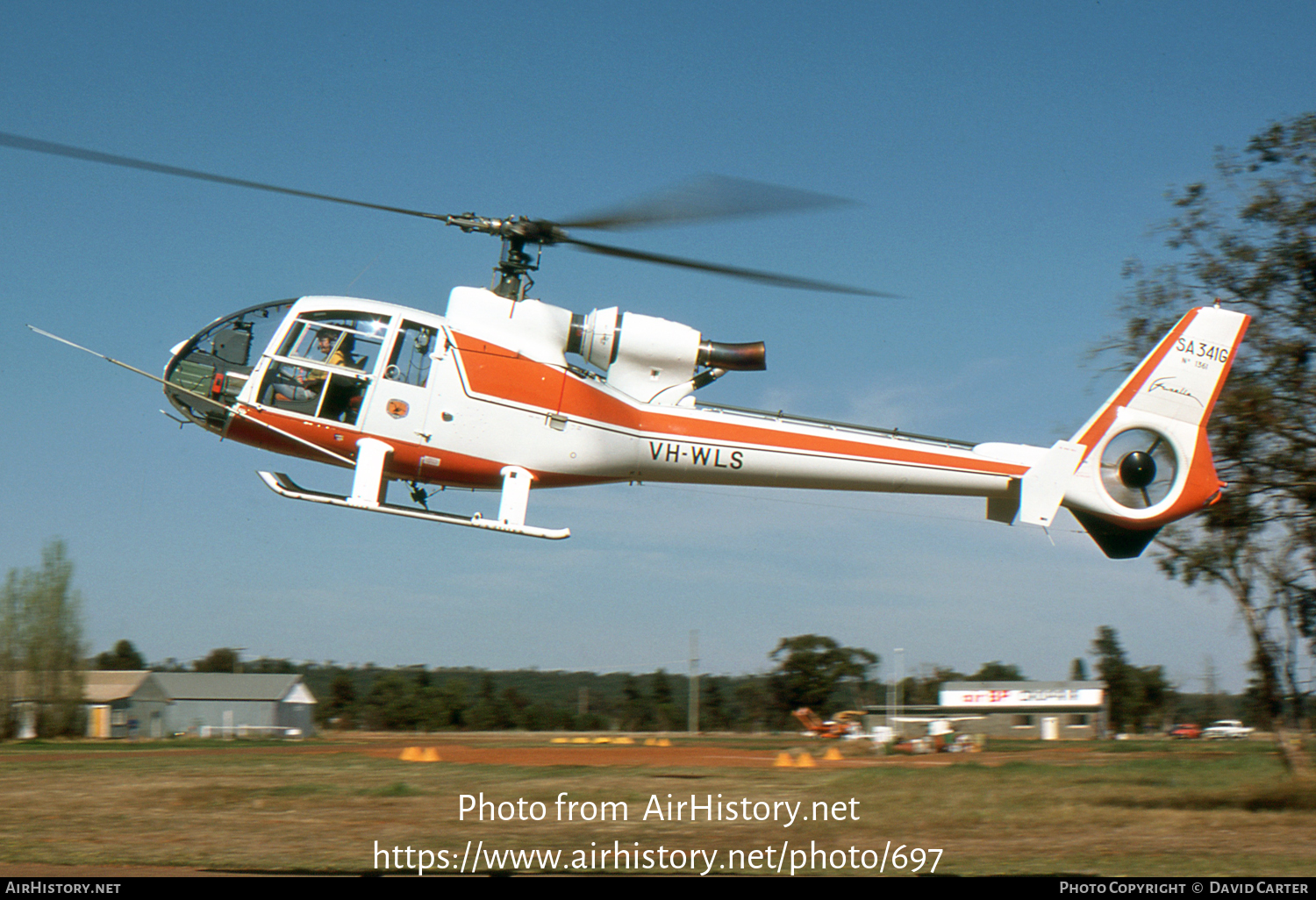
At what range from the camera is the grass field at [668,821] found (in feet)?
39.7

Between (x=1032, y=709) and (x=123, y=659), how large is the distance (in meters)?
70.8

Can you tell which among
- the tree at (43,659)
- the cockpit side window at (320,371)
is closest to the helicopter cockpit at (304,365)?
the cockpit side window at (320,371)

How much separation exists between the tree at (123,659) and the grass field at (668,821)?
6586 centimetres

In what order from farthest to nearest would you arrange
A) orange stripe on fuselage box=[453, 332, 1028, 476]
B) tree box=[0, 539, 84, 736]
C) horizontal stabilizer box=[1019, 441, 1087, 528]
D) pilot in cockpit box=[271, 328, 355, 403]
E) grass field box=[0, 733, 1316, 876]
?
tree box=[0, 539, 84, 736] < horizontal stabilizer box=[1019, 441, 1087, 528] < orange stripe on fuselage box=[453, 332, 1028, 476] < pilot in cockpit box=[271, 328, 355, 403] < grass field box=[0, 733, 1316, 876]

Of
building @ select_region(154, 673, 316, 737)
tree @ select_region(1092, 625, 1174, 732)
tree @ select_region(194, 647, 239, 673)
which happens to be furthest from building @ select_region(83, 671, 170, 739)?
tree @ select_region(1092, 625, 1174, 732)

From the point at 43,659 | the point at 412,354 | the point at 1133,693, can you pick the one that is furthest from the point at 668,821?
the point at 1133,693

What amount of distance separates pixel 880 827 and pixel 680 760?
15798mm

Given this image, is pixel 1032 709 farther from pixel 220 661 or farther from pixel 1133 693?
pixel 220 661

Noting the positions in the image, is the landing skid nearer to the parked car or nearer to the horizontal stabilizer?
the horizontal stabilizer

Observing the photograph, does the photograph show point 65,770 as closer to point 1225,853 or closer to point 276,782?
point 276,782

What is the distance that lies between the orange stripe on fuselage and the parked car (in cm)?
6651

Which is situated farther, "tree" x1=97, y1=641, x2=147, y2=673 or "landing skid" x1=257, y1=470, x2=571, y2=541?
"tree" x1=97, y1=641, x2=147, y2=673

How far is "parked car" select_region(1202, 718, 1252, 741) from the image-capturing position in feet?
241

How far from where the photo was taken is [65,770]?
2430 cm
